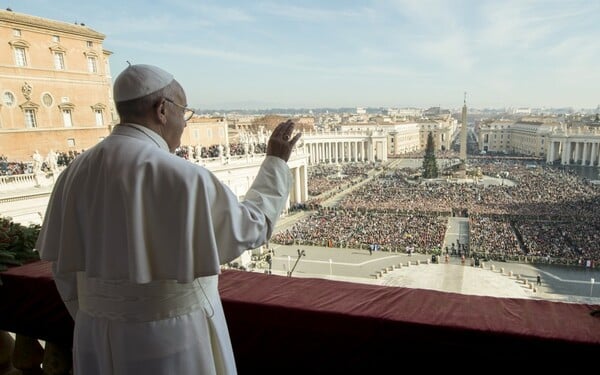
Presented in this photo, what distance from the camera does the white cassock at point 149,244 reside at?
1088 mm

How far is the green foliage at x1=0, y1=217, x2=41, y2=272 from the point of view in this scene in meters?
2.24

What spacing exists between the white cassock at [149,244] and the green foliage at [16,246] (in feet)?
3.80

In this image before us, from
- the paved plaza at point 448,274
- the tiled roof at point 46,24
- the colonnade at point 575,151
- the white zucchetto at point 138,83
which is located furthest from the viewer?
the colonnade at point 575,151

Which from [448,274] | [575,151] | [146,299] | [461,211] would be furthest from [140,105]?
[575,151]

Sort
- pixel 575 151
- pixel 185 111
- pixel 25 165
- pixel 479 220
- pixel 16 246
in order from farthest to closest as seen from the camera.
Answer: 1. pixel 575 151
2. pixel 479 220
3. pixel 25 165
4. pixel 16 246
5. pixel 185 111

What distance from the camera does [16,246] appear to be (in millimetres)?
2443

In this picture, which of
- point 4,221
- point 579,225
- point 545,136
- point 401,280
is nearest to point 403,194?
point 579,225

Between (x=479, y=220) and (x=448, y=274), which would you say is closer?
(x=448, y=274)

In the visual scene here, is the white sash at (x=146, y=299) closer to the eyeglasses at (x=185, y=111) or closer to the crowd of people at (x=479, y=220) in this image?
the eyeglasses at (x=185, y=111)

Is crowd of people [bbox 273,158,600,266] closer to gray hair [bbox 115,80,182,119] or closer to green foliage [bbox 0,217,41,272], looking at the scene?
green foliage [bbox 0,217,41,272]

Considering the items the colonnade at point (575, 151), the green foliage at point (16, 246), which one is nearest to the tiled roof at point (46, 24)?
the green foliage at point (16, 246)

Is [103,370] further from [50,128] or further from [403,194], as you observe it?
[403,194]

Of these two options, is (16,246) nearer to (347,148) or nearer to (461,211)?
(461,211)

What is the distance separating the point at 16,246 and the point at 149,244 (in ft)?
5.92
